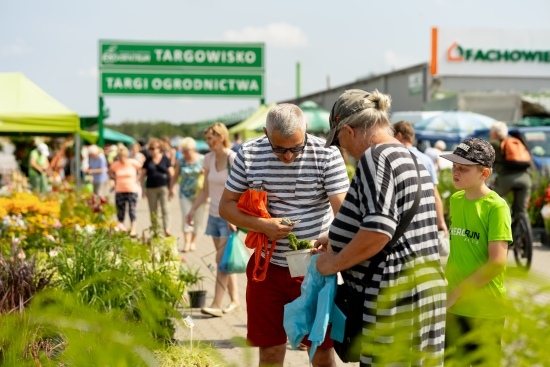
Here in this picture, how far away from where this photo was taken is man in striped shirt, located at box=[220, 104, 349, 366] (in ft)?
13.7

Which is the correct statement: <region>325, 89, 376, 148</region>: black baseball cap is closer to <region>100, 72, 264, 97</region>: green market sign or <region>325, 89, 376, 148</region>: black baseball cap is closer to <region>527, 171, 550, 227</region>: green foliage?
<region>527, 171, 550, 227</region>: green foliage

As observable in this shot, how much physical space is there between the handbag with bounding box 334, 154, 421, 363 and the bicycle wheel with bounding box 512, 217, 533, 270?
7.66 meters

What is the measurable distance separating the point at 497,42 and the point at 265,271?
1659 inches

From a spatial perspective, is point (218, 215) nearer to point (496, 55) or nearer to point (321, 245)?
point (321, 245)

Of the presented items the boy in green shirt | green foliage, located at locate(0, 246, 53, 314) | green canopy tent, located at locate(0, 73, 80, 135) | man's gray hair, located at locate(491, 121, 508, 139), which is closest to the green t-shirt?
the boy in green shirt

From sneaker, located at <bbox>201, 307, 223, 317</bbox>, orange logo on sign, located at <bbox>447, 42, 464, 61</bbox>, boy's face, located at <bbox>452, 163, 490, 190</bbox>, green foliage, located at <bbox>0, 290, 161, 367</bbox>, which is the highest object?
orange logo on sign, located at <bbox>447, 42, 464, 61</bbox>

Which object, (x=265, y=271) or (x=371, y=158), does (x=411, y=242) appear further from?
(x=265, y=271)

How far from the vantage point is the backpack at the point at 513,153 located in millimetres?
10734

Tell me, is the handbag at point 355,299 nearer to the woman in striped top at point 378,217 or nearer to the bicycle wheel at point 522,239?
the woman in striped top at point 378,217

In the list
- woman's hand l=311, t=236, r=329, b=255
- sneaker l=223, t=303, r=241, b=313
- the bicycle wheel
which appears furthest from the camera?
the bicycle wheel

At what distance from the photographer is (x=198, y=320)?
7.70 metres

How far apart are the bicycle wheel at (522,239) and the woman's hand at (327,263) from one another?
303 inches

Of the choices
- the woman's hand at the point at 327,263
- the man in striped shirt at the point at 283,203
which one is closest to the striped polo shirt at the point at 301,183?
the man in striped shirt at the point at 283,203

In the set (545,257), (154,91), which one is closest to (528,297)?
(545,257)
